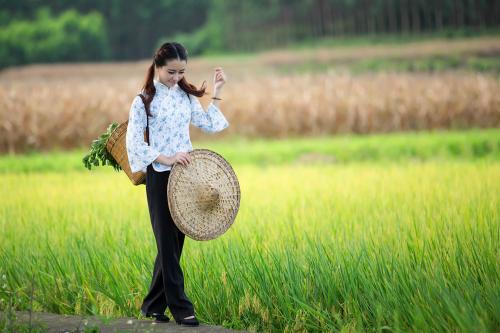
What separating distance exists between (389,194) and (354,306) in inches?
150

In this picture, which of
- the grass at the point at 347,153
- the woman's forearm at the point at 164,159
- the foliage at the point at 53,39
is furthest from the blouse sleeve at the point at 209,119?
the foliage at the point at 53,39

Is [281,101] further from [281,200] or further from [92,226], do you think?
[92,226]

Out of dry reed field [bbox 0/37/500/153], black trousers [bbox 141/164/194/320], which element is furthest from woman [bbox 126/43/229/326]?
dry reed field [bbox 0/37/500/153]

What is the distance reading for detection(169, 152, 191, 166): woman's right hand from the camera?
4.29 metres

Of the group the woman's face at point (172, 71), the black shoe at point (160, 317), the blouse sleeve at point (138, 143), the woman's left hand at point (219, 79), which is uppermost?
the woman's face at point (172, 71)

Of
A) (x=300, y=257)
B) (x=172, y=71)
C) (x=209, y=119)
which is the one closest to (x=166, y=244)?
(x=209, y=119)

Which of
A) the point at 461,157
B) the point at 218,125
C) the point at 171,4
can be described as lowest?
the point at 461,157

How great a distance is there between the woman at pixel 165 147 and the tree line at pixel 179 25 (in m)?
38.4

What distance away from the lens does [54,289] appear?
5340 mm

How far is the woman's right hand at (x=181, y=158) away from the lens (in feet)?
14.1

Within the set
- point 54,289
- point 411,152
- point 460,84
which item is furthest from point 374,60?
point 54,289

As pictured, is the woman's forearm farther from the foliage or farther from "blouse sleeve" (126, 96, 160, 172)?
the foliage

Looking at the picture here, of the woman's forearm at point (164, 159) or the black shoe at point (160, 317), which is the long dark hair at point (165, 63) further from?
the black shoe at point (160, 317)

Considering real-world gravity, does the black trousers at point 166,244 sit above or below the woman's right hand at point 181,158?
below
